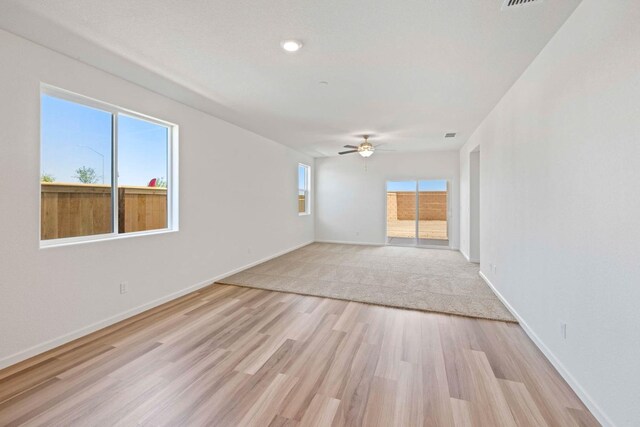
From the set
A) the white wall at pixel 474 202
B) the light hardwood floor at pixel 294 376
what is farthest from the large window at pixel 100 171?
the white wall at pixel 474 202

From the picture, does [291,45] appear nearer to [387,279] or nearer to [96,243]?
[96,243]

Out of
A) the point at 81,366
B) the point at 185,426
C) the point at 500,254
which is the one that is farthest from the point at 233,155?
the point at 500,254

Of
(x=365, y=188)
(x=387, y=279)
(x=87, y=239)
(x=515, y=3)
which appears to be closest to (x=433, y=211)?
(x=365, y=188)

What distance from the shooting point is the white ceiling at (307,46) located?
191 cm

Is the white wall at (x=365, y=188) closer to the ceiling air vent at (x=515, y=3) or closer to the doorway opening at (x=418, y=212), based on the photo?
the doorway opening at (x=418, y=212)

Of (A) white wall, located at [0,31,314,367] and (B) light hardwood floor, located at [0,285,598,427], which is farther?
(A) white wall, located at [0,31,314,367]

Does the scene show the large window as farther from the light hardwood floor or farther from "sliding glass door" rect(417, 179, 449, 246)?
"sliding glass door" rect(417, 179, 449, 246)

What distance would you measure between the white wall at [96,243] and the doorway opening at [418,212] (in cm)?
467

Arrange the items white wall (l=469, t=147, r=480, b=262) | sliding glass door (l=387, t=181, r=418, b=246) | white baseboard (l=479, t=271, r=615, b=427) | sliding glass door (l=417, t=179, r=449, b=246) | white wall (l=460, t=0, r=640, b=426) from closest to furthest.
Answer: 1. white wall (l=460, t=0, r=640, b=426)
2. white baseboard (l=479, t=271, r=615, b=427)
3. white wall (l=469, t=147, r=480, b=262)
4. sliding glass door (l=417, t=179, r=449, b=246)
5. sliding glass door (l=387, t=181, r=418, b=246)

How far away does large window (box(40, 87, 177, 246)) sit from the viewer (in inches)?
101

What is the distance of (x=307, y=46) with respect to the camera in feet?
7.73

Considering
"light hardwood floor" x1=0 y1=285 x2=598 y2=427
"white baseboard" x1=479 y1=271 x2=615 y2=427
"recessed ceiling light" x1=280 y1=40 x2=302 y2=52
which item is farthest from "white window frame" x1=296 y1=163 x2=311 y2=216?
"white baseboard" x1=479 y1=271 x2=615 y2=427

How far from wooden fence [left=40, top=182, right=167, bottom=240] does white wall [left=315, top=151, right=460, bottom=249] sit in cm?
537

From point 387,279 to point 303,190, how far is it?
14.1 ft
